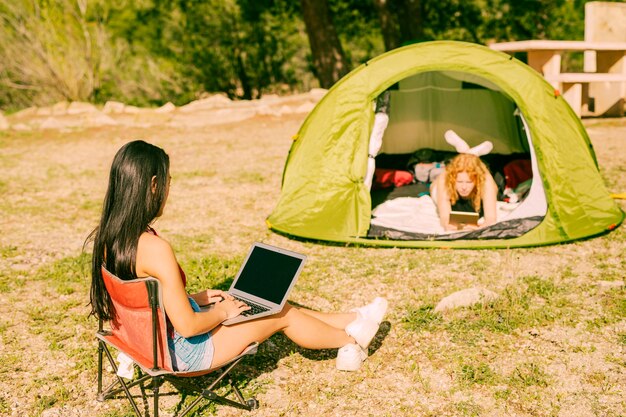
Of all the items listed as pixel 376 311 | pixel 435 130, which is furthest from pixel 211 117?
pixel 376 311

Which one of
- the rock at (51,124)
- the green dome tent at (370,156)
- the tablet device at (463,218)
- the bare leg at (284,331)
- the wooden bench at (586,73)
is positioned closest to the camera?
the bare leg at (284,331)

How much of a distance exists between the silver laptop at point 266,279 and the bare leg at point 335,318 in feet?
0.91

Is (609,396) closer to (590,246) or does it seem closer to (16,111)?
(590,246)

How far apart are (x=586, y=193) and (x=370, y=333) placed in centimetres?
282

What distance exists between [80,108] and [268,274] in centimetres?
1225

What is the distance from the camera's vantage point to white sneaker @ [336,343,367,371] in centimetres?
364

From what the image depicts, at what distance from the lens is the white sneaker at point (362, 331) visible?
3.64 m

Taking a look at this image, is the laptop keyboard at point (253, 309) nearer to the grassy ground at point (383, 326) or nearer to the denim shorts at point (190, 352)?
the denim shorts at point (190, 352)

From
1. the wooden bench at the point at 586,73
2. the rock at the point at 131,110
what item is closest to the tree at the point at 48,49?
the rock at the point at 131,110

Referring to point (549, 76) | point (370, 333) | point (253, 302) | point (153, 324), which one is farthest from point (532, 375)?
point (549, 76)

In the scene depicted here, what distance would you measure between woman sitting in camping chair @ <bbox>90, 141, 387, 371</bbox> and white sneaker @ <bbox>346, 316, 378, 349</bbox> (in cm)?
50

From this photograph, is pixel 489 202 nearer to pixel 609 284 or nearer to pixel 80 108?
pixel 609 284

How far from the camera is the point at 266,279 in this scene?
3.48m

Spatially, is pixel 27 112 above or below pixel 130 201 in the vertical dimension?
above
